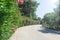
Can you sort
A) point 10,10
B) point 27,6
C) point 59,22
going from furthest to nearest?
point 27,6 → point 59,22 → point 10,10

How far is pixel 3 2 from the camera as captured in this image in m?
5.20

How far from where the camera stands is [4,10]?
17.8ft

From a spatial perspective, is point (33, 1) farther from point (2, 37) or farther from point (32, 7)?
point (2, 37)

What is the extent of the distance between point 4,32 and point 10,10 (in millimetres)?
827

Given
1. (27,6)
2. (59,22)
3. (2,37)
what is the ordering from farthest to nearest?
(27,6) → (59,22) → (2,37)

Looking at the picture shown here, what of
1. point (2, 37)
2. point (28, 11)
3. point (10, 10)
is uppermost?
point (10, 10)

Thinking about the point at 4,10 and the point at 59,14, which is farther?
the point at 59,14

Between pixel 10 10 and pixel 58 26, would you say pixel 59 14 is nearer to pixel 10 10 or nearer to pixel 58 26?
pixel 58 26

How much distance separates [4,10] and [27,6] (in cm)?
6416

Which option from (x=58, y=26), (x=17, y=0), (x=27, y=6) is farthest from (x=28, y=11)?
(x=17, y=0)

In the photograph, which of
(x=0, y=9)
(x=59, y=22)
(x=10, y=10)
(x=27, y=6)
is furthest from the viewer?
(x=27, y=6)

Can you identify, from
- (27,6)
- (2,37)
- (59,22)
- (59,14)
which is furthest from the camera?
(27,6)

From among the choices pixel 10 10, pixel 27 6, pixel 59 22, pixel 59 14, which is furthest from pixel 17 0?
pixel 27 6

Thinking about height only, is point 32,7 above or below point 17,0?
below
